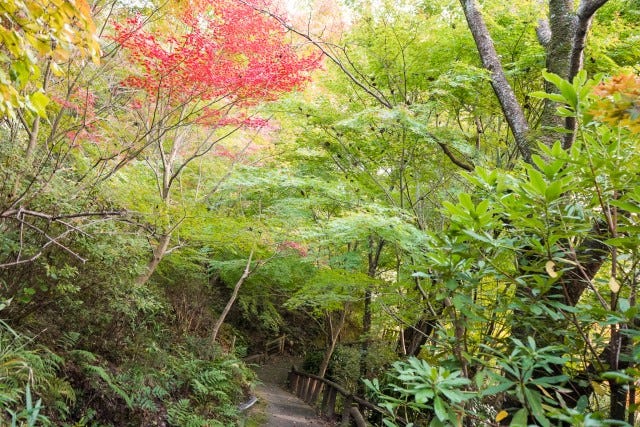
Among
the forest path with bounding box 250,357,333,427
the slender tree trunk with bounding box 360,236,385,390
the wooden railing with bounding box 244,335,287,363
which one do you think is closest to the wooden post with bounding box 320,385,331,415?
the forest path with bounding box 250,357,333,427

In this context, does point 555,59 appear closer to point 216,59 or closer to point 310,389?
point 216,59

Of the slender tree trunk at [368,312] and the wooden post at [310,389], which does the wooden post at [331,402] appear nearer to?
the slender tree trunk at [368,312]

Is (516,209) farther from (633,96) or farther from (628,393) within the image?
(628,393)

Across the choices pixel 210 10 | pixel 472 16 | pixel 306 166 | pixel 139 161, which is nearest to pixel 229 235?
pixel 306 166

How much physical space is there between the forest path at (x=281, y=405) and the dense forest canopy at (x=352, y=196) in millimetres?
793

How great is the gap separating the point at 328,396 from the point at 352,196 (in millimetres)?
5162

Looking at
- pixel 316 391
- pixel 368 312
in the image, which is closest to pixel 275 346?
pixel 316 391

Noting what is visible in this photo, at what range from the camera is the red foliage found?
5312 millimetres

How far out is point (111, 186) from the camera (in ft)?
17.8

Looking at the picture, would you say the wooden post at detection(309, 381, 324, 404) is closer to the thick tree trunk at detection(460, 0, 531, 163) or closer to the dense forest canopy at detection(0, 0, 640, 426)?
the dense forest canopy at detection(0, 0, 640, 426)

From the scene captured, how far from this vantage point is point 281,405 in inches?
372

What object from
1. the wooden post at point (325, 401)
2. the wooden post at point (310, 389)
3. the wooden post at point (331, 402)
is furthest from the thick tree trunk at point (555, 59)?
the wooden post at point (310, 389)

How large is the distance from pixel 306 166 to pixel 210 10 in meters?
2.97

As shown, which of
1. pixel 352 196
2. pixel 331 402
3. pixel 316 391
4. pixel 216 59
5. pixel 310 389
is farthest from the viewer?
pixel 310 389
